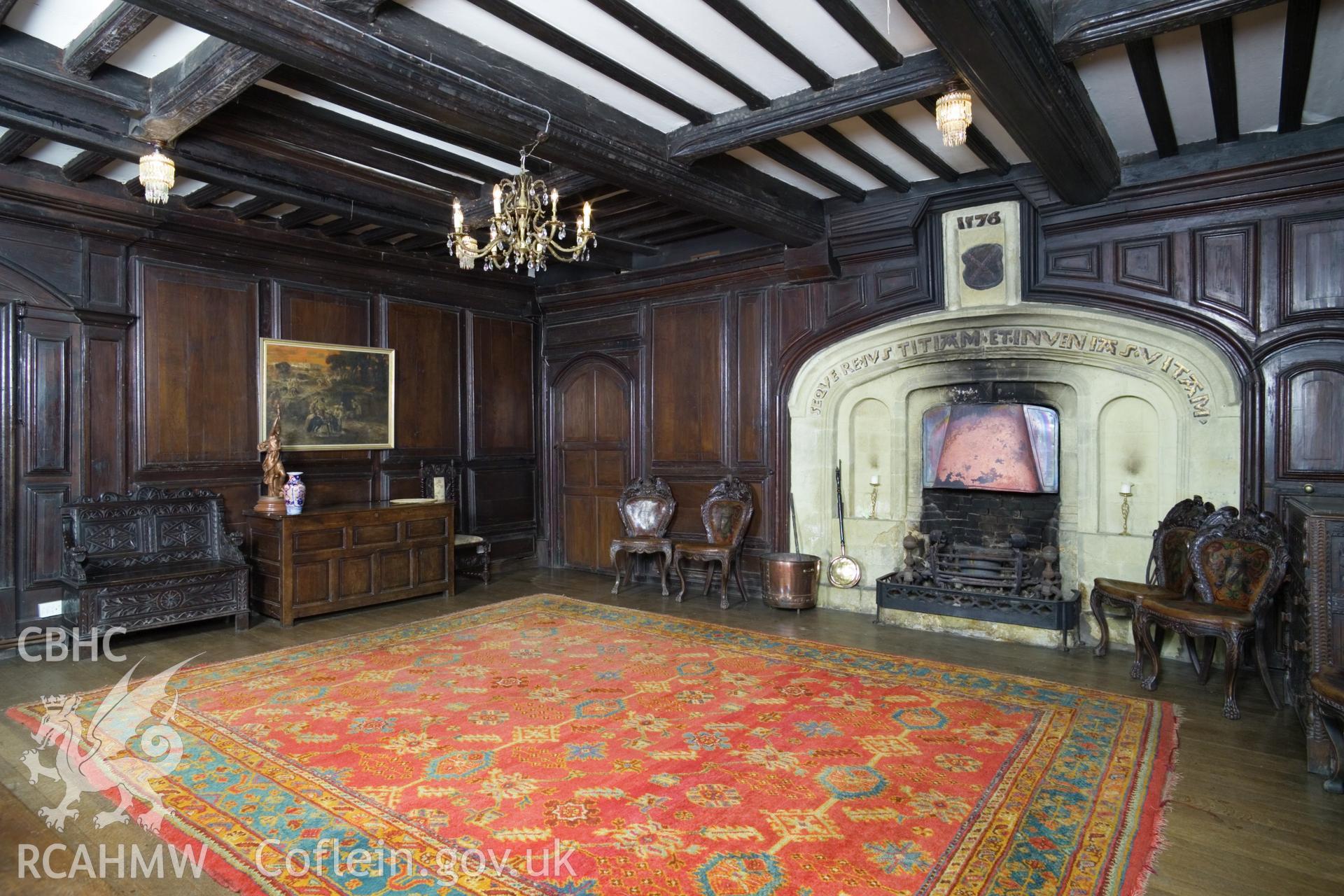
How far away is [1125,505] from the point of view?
556cm

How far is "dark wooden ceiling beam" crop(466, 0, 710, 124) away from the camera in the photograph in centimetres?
327

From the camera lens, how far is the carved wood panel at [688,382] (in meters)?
7.40

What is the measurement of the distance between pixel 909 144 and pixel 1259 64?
71.7 inches

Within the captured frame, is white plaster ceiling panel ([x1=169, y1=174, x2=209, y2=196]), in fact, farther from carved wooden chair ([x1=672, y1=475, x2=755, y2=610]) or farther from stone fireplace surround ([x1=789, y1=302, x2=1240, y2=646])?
stone fireplace surround ([x1=789, y1=302, x2=1240, y2=646])

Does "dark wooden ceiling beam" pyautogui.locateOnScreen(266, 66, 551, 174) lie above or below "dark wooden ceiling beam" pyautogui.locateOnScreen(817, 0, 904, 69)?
above

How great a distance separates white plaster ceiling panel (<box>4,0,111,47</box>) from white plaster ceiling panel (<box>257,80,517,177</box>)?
76 cm

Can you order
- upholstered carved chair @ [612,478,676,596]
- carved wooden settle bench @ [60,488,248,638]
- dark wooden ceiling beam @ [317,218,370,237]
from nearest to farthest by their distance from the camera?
carved wooden settle bench @ [60,488,248,638]
dark wooden ceiling beam @ [317,218,370,237]
upholstered carved chair @ [612,478,676,596]

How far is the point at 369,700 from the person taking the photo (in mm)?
4191

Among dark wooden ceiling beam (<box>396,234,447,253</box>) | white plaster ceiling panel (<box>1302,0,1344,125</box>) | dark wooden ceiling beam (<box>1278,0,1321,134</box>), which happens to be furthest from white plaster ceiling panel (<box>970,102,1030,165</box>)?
dark wooden ceiling beam (<box>396,234,447,253</box>)

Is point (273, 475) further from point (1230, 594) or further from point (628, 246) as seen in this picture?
point (1230, 594)

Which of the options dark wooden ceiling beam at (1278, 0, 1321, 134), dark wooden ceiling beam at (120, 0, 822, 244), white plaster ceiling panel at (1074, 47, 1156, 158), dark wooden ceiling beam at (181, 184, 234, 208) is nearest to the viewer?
dark wooden ceiling beam at (120, 0, 822, 244)

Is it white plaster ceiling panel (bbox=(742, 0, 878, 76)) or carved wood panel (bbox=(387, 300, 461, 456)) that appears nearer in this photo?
white plaster ceiling panel (bbox=(742, 0, 878, 76))

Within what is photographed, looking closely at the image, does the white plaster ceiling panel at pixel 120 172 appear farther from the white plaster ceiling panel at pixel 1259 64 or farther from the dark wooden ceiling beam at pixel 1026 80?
the white plaster ceiling panel at pixel 1259 64

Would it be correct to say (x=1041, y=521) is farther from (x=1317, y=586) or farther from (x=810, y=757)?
(x=810, y=757)
